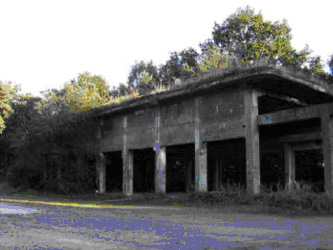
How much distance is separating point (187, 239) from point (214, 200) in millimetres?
8690

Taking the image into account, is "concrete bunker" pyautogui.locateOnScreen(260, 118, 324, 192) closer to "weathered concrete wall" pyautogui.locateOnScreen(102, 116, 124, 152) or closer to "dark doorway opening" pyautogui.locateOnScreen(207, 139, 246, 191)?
"dark doorway opening" pyautogui.locateOnScreen(207, 139, 246, 191)

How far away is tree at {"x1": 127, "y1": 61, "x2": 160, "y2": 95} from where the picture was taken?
149 ft

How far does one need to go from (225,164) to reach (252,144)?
11942 mm

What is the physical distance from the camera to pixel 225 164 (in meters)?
26.0

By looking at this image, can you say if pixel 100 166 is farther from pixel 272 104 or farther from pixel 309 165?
pixel 309 165

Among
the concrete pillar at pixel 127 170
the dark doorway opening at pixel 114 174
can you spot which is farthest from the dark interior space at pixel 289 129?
the dark doorway opening at pixel 114 174

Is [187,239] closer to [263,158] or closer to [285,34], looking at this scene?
[263,158]

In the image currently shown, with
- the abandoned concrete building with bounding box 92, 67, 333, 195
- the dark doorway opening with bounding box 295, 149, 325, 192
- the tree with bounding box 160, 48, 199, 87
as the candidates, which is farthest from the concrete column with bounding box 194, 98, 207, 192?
the tree with bounding box 160, 48, 199, 87

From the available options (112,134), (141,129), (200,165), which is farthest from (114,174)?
(200,165)

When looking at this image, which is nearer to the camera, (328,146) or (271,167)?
(328,146)

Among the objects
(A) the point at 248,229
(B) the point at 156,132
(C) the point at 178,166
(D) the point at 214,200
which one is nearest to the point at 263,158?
(C) the point at 178,166

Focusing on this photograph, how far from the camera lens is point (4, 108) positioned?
31.5 m

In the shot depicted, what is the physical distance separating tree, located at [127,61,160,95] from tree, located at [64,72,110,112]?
3.79 m

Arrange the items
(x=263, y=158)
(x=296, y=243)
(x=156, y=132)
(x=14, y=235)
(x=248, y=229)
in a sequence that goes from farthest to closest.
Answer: (x=263, y=158) → (x=156, y=132) → (x=248, y=229) → (x=14, y=235) → (x=296, y=243)
